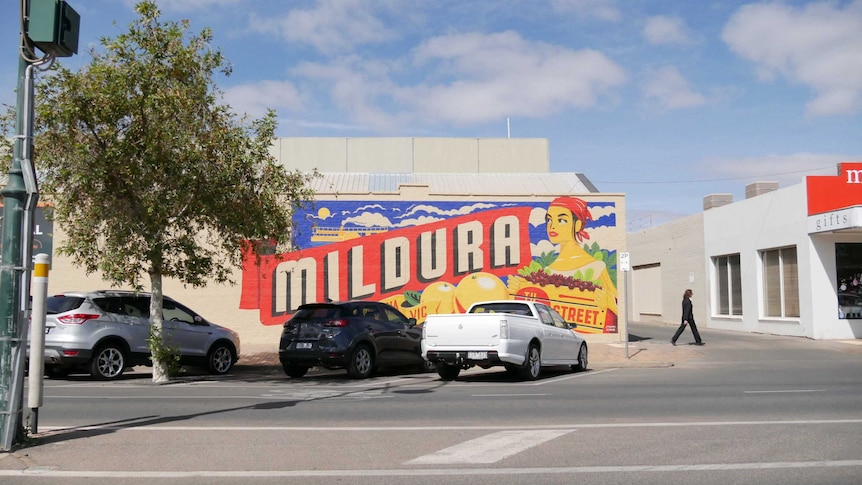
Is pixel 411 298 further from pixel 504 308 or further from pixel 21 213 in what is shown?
pixel 21 213

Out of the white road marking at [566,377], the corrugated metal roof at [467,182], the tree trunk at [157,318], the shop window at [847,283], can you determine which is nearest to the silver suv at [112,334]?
the tree trunk at [157,318]

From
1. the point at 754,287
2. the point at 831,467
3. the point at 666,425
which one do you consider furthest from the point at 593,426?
the point at 754,287

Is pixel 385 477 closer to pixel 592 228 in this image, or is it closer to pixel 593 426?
pixel 593 426

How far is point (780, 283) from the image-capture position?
89.7 feet

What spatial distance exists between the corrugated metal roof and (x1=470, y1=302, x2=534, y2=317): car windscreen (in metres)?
13.6

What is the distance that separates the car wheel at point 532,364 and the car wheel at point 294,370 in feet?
15.8

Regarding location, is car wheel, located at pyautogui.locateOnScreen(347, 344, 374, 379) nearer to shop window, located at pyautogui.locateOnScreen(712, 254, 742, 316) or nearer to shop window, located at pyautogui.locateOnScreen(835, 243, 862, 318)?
shop window, located at pyautogui.locateOnScreen(835, 243, 862, 318)

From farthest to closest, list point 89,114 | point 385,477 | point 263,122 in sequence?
point 263,122 < point 89,114 < point 385,477

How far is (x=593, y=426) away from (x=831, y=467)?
112 inches

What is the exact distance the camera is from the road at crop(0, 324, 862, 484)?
6.89 meters

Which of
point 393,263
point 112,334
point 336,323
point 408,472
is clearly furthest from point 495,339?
point 393,263

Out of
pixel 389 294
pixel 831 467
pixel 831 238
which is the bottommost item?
pixel 831 467

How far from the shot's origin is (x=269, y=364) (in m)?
19.0

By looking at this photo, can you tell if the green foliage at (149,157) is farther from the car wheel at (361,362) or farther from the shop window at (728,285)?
the shop window at (728,285)
